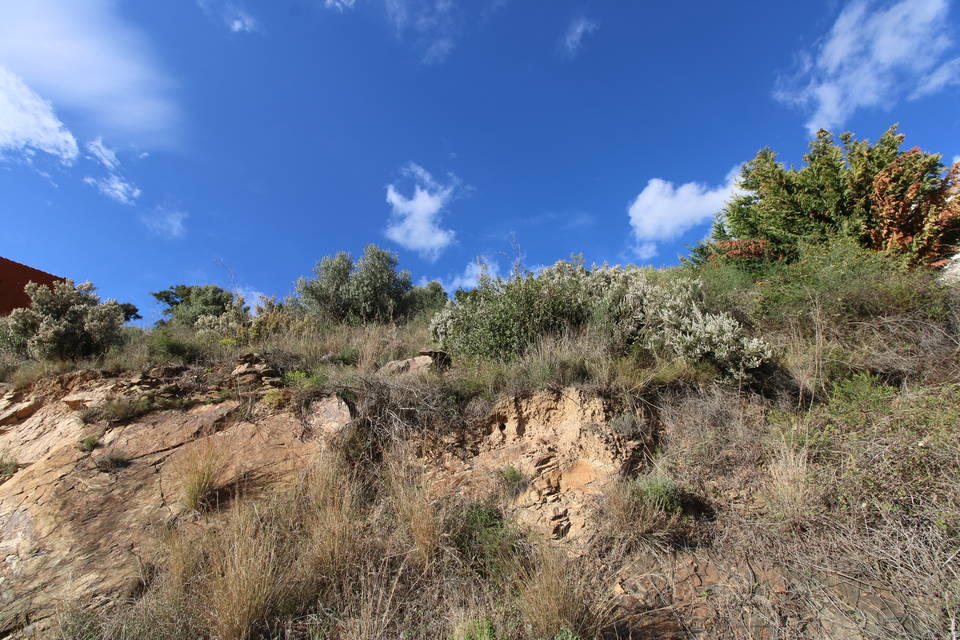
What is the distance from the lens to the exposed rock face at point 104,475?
2.82 meters

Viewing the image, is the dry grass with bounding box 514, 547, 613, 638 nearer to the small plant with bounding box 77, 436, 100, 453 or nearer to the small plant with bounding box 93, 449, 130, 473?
the small plant with bounding box 93, 449, 130, 473

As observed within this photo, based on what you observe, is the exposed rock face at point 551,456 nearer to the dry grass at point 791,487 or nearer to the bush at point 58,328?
the dry grass at point 791,487

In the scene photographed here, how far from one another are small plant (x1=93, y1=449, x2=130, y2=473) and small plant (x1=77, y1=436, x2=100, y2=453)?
0.84 feet

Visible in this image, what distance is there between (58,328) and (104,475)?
4.46 m

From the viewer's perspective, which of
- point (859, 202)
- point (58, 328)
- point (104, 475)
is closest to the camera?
point (104, 475)

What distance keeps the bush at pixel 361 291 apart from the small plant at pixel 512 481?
7898 millimetres

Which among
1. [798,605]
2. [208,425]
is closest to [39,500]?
[208,425]

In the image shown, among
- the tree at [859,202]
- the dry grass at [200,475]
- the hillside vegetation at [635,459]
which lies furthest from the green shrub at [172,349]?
the tree at [859,202]

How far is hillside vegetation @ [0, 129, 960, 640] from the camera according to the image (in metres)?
2.48

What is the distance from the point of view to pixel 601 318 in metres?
5.88

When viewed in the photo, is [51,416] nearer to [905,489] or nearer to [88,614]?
[88,614]

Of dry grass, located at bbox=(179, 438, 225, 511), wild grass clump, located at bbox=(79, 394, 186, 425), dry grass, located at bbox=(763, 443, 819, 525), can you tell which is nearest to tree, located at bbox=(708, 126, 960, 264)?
dry grass, located at bbox=(763, 443, 819, 525)

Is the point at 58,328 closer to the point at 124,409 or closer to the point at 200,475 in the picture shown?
the point at 124,409

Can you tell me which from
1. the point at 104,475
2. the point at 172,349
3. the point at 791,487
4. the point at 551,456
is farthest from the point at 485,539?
the point at 172,349
